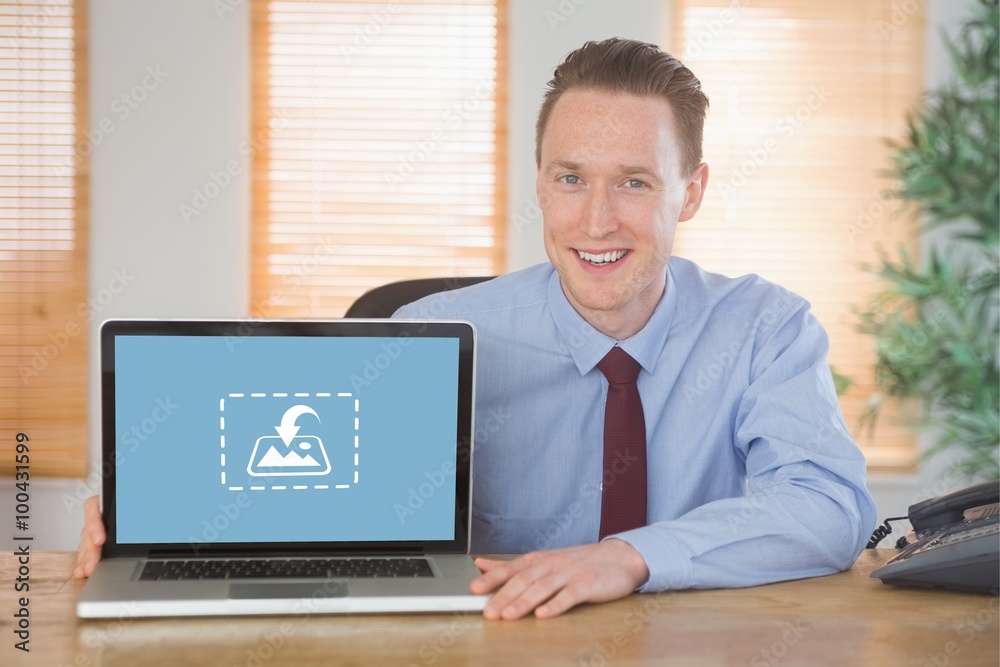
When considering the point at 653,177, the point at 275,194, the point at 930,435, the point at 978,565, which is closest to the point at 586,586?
the point at 978,565

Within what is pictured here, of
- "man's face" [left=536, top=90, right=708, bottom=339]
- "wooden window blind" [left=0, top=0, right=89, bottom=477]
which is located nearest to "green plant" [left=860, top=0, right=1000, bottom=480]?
"man's face" [left=536, top=90, right=708, bottom=339]

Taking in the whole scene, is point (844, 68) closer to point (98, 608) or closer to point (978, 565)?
point (978, 565)

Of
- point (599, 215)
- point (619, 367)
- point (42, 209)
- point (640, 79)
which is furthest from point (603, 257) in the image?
point (42, 209)

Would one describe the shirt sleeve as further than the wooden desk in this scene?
Yes

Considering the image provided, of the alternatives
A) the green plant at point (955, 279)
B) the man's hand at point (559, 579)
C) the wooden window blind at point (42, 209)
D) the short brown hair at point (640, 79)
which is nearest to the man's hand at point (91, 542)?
the man's hand at point (559, 579)

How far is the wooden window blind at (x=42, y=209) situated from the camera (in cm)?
357

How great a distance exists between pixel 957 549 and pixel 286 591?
0.71 meters

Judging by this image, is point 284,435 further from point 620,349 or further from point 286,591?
point 620,349

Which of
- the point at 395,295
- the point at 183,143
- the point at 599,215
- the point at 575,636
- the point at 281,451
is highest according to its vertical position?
the point at 183,143

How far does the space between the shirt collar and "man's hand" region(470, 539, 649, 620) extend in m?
0.45

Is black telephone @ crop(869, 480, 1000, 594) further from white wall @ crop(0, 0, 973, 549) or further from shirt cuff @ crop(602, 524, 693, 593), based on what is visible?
white wall @ crop(0, 0, 973, 549)

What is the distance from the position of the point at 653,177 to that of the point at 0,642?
41.5 inches

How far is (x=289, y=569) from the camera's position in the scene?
3.50 ft

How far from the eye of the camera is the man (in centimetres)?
146
